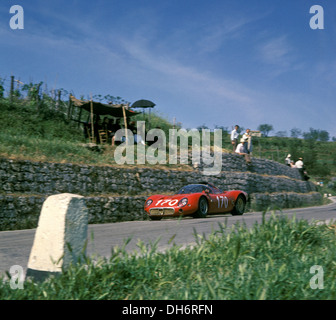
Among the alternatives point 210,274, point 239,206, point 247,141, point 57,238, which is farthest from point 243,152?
point 57,238

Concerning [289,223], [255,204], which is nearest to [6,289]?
[289,223]

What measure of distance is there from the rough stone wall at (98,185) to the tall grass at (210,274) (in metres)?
8.06

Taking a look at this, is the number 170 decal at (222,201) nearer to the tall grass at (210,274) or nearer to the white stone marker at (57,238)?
the tall grass at (210,274)

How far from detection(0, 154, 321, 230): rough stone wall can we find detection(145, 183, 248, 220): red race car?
1.91 meters

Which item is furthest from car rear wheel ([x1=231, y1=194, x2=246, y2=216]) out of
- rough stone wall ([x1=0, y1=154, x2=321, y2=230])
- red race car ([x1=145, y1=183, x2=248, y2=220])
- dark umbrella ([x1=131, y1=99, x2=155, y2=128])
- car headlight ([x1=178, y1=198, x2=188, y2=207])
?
dark umbrella ([x1=131, y1=99, x2=155, y2=128])

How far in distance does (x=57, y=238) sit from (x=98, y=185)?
36.7 feet

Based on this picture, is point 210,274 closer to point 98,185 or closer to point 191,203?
point 191,203

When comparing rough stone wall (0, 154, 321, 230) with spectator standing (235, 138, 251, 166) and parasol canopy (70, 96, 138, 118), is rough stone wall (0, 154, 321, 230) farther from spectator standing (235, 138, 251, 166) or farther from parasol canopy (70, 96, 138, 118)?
parasol canopy (70, 96, 138, 118)

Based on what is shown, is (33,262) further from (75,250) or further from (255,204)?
(255,204)

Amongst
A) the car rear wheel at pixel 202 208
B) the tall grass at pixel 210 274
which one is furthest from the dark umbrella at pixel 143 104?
the tall grass at pixel 210 274

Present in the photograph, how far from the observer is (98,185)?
14773mm

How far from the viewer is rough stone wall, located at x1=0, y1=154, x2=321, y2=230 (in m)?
A: 11.6

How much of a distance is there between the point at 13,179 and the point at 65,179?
1.99 m

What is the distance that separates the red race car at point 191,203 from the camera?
11.9 m
